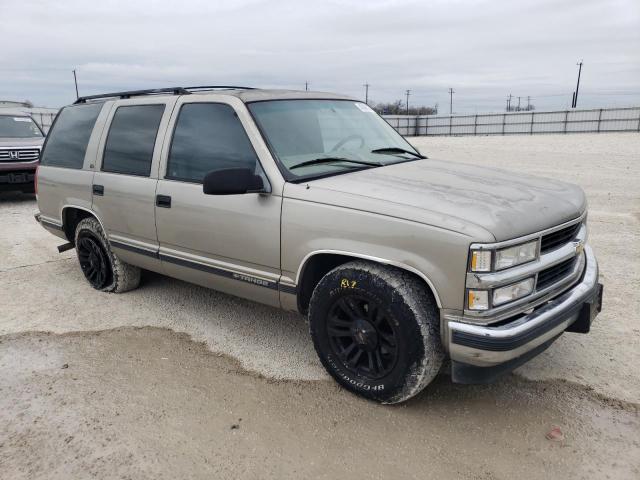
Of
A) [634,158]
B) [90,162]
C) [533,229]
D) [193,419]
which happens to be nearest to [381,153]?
[533,229]

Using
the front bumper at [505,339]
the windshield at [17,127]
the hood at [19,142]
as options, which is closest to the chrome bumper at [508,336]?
the front bumper at [505,339]

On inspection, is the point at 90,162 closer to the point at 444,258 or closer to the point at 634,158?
the point at 444,258

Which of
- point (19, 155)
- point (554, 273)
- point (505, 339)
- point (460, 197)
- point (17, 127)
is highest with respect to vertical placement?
point (460, 197)

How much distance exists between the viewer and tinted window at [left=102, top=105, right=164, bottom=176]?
4398mm

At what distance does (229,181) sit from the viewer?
330 cm

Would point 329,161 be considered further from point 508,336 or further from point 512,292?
point 508,336

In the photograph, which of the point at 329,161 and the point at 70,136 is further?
the point at 70,136

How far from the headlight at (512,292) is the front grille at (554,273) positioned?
0.45 feet

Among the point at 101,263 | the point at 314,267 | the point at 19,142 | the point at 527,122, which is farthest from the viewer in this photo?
the point at 527,122

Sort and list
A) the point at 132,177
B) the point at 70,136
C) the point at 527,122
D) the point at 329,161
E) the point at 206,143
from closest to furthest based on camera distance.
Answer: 1. the point at 329,161
2. the point at 206,143
3. the point at 132,177
4. the point at 70,136
5. the point at 527,122

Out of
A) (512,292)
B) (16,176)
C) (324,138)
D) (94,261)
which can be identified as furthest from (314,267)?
(16,176)

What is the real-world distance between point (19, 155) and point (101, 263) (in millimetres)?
6644

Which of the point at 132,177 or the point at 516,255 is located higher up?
the point at 132,177

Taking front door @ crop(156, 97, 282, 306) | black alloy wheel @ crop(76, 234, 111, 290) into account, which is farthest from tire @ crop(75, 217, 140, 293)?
front door @ crop(156, 97, 282, 306)
